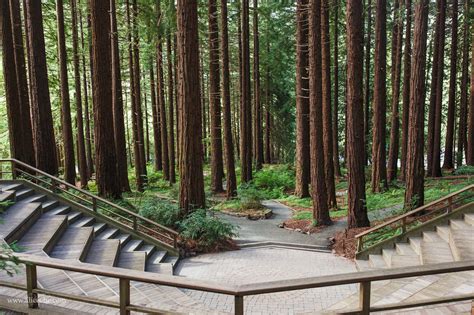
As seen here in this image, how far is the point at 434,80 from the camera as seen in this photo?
18.5 meters

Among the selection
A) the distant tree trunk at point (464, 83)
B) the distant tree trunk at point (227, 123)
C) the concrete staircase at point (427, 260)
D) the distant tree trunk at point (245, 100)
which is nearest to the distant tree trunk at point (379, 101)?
the distant tree trunk at point (227, 123)

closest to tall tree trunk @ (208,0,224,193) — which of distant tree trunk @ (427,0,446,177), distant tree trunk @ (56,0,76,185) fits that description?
distant tree trunk @ (56,0,76,185)

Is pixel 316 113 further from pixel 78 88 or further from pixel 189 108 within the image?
pixel 78 88

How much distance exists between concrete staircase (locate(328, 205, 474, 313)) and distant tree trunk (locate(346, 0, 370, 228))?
182 centimetres

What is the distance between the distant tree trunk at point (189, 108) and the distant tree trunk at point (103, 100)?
9.83ft

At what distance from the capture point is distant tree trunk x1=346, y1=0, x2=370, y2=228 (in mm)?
10602

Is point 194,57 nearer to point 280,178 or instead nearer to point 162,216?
point 162,216

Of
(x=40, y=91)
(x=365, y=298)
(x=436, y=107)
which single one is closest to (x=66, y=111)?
(x=40, y=91)

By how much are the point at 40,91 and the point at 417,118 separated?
42.5 feet

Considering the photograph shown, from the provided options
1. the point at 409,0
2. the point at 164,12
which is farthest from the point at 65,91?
the point at 409,0

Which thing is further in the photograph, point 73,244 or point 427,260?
point 73,244

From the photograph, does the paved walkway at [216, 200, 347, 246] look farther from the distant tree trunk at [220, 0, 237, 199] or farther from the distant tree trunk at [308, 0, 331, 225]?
the distant tree trunk at [220, 0, 237, 199]

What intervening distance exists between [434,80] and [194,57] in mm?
13623

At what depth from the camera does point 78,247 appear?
7941 millimetres
